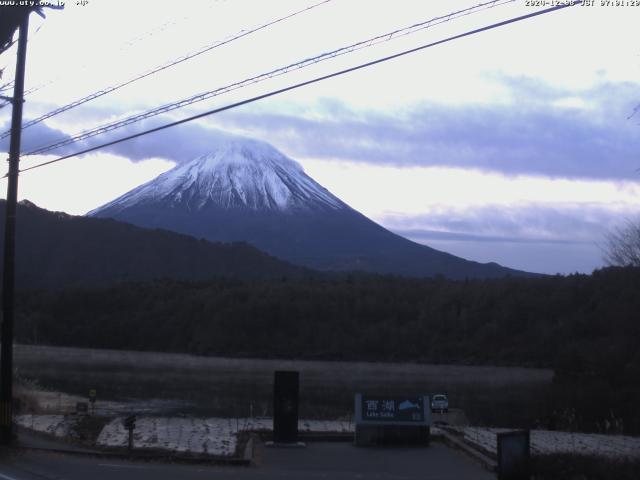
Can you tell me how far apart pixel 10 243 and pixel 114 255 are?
84.6 m

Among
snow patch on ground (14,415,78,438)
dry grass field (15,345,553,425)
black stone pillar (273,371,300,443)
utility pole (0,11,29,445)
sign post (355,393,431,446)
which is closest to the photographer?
black stone pillar (273,371,300,443)

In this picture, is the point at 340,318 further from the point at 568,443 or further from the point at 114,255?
the point at 568,443

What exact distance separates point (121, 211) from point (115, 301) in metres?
68.7

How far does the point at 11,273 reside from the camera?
19.2 meters

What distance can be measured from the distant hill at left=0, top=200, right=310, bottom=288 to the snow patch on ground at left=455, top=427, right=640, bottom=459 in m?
76.2

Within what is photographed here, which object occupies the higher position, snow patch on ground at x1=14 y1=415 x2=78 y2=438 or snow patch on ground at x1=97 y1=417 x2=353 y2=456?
snow patch on ground at x1=97 y1=417 x2=353 y2=456

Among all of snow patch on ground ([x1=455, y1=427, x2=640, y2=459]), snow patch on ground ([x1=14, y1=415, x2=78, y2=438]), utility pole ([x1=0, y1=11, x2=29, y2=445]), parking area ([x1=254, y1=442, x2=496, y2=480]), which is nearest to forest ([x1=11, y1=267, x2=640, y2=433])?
snow patch on ground ([x1=455, y1=427, x2=640, y2=459])

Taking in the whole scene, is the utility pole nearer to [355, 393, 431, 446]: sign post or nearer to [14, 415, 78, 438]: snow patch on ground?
[14, 415, 78, 438]: snow patch on ground

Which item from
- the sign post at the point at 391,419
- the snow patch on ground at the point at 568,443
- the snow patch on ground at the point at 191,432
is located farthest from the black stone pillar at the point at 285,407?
the snow patch on ground at the point at 568,443

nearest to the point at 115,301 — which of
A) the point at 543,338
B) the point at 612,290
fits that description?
the point at 543,338

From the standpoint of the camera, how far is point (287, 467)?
52.8 ft

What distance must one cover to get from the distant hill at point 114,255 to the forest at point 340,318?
1421cm

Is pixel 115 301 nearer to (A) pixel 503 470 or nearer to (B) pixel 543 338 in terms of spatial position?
(B) pixel 543 338

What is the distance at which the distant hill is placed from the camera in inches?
3777
